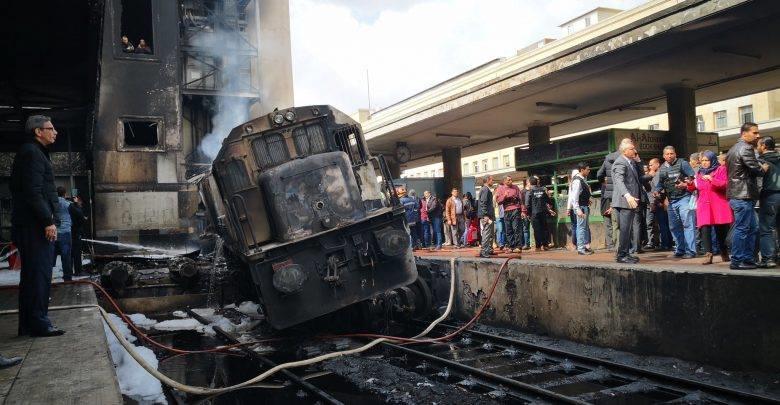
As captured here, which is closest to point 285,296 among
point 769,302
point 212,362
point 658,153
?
point 212,362

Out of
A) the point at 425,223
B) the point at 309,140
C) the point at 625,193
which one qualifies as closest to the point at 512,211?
the point at 625,193

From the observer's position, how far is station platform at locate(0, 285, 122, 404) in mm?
3137

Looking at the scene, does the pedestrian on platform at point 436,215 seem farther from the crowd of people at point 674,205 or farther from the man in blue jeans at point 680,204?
the man in blue jeans at point 680,204

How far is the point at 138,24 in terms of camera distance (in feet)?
62.7

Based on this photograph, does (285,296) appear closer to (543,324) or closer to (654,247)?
(543,324)

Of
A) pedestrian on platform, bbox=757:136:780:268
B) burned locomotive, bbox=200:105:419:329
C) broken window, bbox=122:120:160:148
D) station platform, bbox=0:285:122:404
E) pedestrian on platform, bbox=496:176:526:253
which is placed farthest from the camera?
broken window, bbox=122:120:160:148

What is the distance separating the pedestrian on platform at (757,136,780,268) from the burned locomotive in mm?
4318

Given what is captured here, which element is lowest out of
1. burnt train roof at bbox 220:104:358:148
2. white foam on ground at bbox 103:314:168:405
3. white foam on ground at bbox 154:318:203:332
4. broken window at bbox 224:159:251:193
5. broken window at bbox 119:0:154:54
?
white foam on ground at bbox 154:318:203:332

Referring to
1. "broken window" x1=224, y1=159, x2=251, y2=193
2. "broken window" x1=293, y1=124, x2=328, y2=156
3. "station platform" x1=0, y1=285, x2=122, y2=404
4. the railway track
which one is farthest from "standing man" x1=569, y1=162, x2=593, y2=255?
"station platform" x1=0, y1=285, x2=122, y2=404

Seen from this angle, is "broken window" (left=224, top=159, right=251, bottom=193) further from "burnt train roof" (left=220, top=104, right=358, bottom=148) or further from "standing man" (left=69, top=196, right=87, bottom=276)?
"standing man" (left=69, top=196, right=87, bottom=276)

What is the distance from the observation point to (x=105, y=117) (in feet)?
55.6

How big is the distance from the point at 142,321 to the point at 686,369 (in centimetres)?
880

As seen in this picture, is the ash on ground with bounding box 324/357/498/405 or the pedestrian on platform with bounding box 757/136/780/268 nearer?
the ash on ground with bounding box 324/357/498/405

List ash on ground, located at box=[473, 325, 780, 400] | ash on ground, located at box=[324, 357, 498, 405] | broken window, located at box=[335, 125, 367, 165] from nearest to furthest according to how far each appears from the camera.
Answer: ash on ground, located at box=[473, 325, 780, 400] < ash on ground, located at box=[324, 357, 498, 405] < broken window, located at box=[335, 125, 367, 165]
